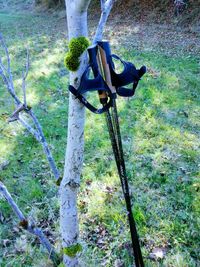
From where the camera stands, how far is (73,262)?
194 cm

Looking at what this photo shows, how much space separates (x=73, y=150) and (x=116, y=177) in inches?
65.5

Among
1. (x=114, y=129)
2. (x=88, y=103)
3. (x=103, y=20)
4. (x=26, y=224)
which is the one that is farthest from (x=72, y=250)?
(x=103, y=20)

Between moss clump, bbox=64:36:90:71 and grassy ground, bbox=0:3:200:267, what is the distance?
1.55 metres

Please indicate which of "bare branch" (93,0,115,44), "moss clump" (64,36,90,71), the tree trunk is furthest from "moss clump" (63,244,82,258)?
"bare branch" (93,0,115,44)

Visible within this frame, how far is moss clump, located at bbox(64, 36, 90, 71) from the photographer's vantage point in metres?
1.33

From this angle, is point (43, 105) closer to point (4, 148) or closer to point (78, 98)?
point (4, 148)

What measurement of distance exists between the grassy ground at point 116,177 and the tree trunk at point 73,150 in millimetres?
495

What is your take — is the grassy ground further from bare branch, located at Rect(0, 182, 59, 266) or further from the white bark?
the white bark

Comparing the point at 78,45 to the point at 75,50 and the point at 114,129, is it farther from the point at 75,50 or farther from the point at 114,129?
the point at 114,129

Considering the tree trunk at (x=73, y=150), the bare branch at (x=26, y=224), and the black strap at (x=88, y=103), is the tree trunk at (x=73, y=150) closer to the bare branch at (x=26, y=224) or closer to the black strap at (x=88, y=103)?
the black strap at (x=88, y=103)

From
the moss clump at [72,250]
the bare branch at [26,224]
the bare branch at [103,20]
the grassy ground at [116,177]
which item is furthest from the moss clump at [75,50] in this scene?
Result: the grassy ground at [116,177]

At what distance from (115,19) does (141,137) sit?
Answer: 7.87m

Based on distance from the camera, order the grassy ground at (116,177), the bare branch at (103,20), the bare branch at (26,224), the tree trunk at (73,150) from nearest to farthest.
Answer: the tree trunk at (73,150) → the bare branch at (103,20) → the bare branch at (26,224) → the grassy ground at (116,177)

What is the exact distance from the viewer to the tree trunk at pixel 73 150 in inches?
51.0
